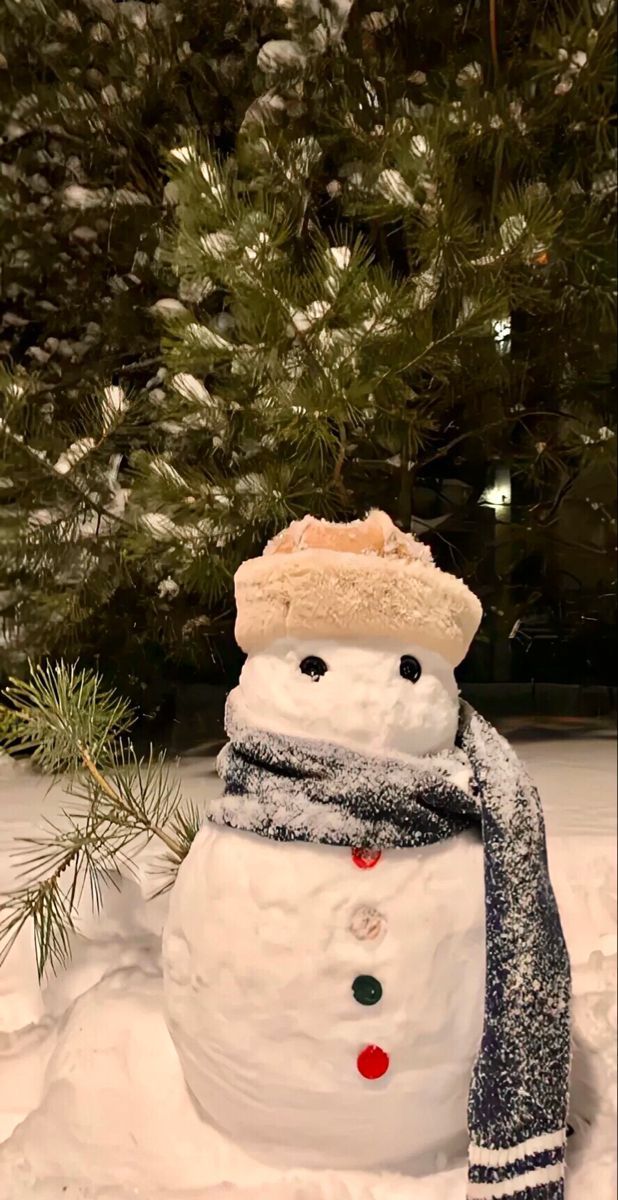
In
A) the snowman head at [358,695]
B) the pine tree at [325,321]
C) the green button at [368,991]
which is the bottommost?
the green button at [368,991]

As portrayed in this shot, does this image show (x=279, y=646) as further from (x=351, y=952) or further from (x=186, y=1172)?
(x=186, y=1172)

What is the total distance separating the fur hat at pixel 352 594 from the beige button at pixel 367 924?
14cm

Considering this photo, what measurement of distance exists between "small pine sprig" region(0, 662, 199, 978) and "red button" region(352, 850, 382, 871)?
0.21 meters

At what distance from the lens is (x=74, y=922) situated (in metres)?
0.63

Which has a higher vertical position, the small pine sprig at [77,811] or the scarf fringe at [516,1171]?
the small pine sprig at [77,811]

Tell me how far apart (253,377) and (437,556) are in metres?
0.21

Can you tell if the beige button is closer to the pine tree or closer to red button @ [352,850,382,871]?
red button @ [352,850,382,871]

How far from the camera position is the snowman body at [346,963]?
0.41 m

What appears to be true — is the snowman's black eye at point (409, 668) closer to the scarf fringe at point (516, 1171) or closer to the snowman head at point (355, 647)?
the snowman head at point (355, 647)

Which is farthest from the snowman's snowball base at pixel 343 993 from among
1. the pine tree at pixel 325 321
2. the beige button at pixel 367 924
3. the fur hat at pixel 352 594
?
the pine tree at pixel 325 321

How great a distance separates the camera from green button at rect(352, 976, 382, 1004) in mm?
410

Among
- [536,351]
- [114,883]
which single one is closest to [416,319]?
[536,351]

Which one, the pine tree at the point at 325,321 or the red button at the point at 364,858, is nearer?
the red button at the point at 364,858

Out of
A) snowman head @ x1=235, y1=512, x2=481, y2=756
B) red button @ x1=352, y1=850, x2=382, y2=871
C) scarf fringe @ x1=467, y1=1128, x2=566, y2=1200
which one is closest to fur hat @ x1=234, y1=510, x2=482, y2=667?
snowman head @ x1=235, y1=512, x2=481, y2=756
